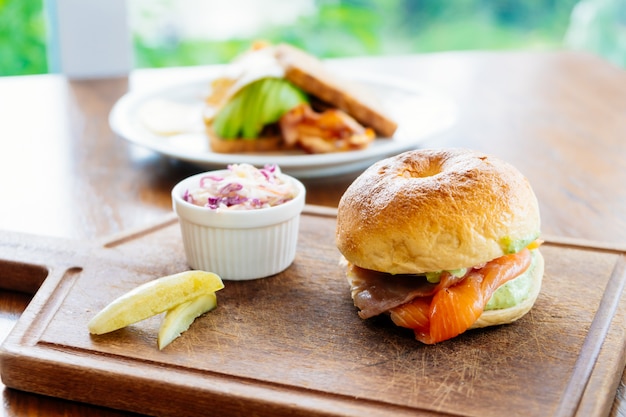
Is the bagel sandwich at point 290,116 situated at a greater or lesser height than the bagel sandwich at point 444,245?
lesser

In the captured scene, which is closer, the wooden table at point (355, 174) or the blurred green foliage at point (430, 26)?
the wooden table at point (355, 174)

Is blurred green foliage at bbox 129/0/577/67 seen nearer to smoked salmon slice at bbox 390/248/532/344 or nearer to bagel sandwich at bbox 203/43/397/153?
bagel sandwich at bbox 203/43/397/153

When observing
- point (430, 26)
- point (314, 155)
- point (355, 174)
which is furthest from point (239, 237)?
point (430, 26)

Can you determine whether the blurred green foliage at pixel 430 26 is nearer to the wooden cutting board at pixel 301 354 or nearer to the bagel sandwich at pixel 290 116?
the bagel sandwich at pixel 290 116

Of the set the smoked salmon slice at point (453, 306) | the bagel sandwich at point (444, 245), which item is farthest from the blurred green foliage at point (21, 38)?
the smoked salmon slice at point (453, 306)

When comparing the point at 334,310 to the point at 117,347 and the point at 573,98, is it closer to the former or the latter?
the point at 117,347

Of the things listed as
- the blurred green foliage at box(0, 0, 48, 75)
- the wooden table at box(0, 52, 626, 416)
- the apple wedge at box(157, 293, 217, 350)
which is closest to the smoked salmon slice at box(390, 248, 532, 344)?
the wooden table at box(0, 52, 626, 416)

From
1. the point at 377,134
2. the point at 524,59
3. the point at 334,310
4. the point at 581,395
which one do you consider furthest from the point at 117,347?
the point at 524,59
